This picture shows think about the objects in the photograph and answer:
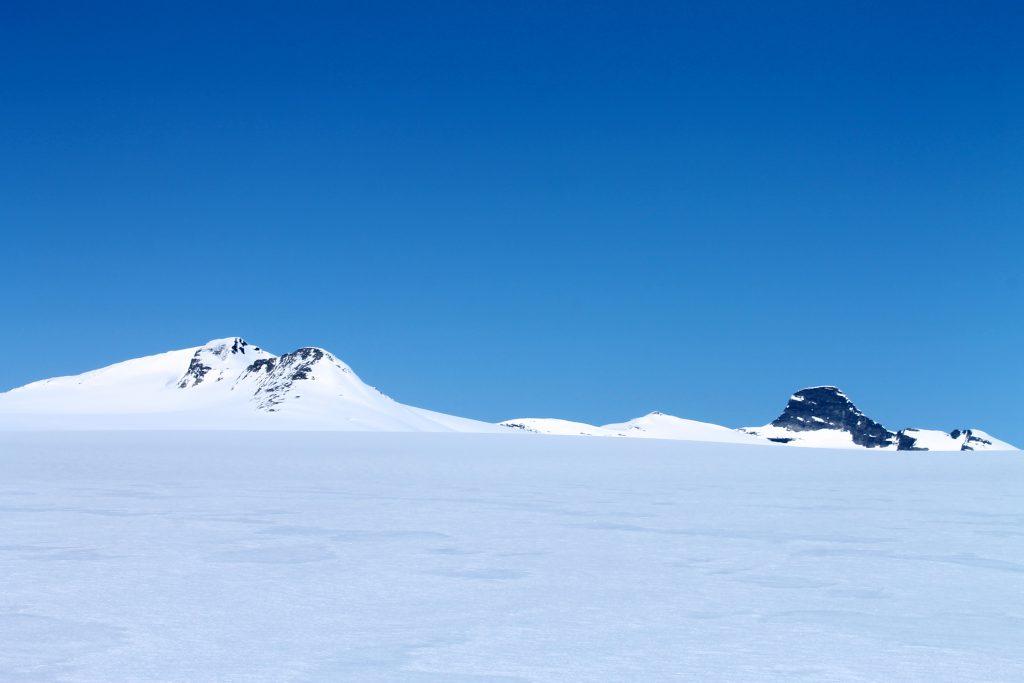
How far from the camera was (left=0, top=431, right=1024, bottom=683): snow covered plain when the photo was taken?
6.35 metres

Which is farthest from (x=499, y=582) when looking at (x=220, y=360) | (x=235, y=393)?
(x=220, y=360)

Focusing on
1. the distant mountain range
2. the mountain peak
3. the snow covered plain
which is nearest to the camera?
the snow covered plain

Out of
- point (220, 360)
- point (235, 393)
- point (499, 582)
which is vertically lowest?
point (499, 582)

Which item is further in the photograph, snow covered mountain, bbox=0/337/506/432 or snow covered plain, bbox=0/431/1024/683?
snow covered mountain, bbox=0/337/506/432

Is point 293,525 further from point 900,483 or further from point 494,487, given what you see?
point 900,483

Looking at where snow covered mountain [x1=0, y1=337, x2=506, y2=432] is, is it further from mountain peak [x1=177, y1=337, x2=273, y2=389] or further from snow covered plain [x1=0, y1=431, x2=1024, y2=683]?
snow covered plain [x1=0, y1=431, x2=1024, y2=683]

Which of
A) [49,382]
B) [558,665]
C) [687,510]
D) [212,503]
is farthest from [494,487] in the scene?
[49,382]

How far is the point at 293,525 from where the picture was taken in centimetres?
1276

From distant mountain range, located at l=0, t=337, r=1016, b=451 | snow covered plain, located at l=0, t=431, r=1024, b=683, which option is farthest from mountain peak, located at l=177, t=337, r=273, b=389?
snow covered plain, located at l=0, t=431, r=1024, b=683

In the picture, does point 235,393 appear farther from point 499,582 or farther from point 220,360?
point 499,582

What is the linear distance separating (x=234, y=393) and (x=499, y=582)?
142 meters

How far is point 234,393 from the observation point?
473 ft

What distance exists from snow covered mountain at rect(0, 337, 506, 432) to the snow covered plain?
92572 millimetres

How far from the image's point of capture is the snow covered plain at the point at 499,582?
635cm
